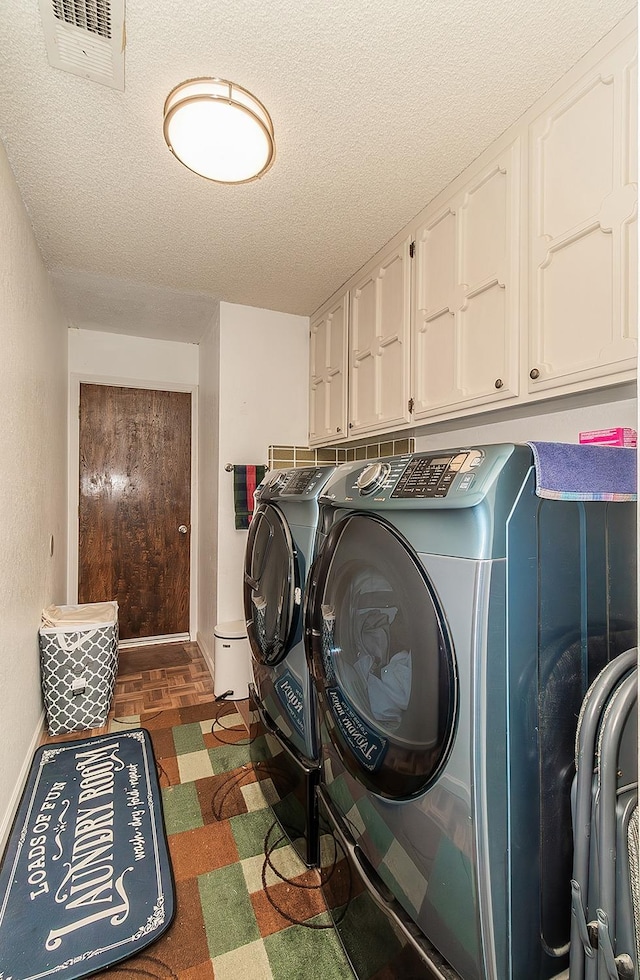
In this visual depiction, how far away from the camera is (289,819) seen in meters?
1.58

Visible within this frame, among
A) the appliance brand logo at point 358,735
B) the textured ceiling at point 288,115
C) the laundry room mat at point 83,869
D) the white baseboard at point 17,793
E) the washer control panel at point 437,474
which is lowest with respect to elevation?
the laundry room mat at point 83,869

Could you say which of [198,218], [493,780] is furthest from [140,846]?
[198,218]

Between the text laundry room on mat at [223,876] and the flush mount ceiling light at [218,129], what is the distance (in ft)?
7.32

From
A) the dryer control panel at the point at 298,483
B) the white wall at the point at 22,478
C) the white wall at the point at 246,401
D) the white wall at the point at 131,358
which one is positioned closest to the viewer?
the dryer control panel at the point at 298,483

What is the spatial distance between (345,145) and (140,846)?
99.0 inches

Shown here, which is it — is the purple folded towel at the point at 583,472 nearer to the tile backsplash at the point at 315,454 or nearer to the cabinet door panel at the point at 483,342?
the cabinet door panel at the point at 483,342

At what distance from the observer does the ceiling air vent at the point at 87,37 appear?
1092 millimetres

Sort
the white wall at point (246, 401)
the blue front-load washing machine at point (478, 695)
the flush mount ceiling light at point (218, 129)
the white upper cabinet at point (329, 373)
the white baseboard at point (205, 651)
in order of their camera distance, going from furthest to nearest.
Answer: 1. the white baseboard at point (205, 651)
2. the white wall at point (246, 401)
3. the white upper cabinet at point (329, 373)
4. the flush mount ceiling light at point (218, 129)
5. the blue front-load washing machine at point (478, 695)

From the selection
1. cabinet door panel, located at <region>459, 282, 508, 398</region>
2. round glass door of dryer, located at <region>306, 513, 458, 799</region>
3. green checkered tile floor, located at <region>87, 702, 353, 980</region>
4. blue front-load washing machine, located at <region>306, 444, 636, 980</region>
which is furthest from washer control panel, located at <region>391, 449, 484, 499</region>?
green checkered tile floor, located at <region>87, 702, 353, 980</region>

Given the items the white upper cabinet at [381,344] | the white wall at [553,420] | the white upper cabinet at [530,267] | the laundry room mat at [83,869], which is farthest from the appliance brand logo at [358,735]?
the white upper cabinet at [381,344]

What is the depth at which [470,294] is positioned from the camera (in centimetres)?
163

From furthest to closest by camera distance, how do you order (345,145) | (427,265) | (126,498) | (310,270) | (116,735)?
1. (126,498)
2. (310,270)
3. (116,735)
4. (427,265)
5. (345,145)

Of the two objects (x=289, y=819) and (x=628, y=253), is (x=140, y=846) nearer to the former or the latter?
(x=289, y=819)

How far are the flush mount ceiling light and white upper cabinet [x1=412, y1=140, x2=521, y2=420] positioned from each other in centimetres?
72
